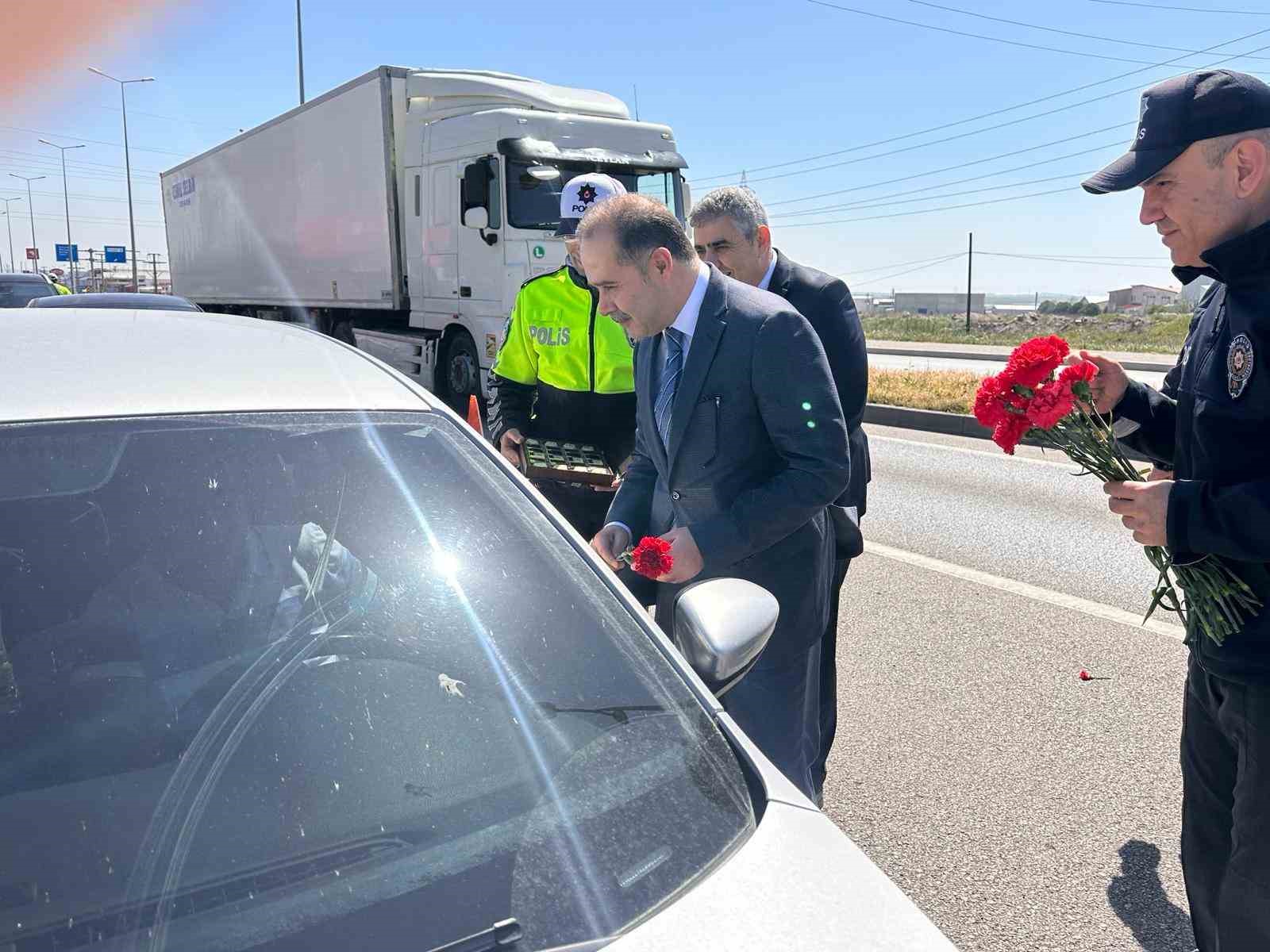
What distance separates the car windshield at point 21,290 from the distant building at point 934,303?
2931 inches

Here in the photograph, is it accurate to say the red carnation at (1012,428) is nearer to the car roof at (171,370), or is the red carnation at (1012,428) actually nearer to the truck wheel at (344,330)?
the car roof at (171,370)

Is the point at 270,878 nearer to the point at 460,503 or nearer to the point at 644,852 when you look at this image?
the point at 644,852

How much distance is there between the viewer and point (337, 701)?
1512 millimetres

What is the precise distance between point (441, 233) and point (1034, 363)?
10.2 m

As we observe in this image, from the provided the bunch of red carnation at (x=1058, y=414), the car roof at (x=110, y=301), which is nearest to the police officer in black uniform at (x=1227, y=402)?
the bunch of red carnation at (x=1058, y=414)

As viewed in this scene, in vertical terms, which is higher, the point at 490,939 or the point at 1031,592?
the point at 490,939

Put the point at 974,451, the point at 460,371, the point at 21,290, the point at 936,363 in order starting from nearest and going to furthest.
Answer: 1. the point at 974,451
2. the point at 460,371
3. the point at 21,290
4. the point at 936,363

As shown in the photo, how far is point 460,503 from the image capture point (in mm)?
1825

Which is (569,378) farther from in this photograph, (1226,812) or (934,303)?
(934,303)

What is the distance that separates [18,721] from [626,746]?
2.64ft

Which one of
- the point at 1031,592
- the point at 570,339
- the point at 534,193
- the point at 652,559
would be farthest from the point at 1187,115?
the point at 534,193

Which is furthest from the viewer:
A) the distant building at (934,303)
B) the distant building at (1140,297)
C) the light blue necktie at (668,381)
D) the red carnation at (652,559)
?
the distant building at (934,303)

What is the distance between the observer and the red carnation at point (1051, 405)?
2.14 m

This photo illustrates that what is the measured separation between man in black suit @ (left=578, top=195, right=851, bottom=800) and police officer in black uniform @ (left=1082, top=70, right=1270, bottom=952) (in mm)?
659
